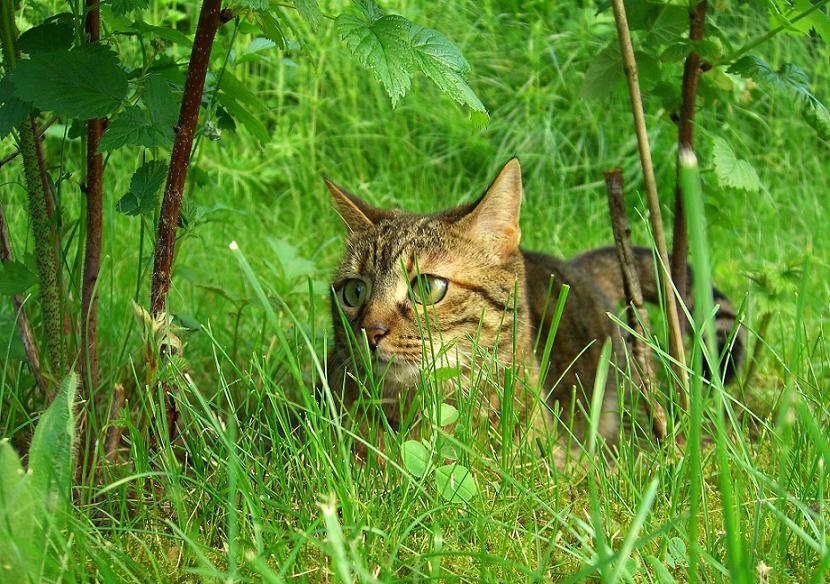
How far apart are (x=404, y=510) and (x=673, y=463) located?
561mm

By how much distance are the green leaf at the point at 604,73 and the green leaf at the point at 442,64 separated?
2.40ft

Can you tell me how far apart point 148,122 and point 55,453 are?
643mm

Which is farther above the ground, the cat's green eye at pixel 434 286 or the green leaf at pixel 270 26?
the green leaf at pixel 270 26

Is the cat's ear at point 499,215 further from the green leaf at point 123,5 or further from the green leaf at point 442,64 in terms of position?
the green leaf at point 123,5

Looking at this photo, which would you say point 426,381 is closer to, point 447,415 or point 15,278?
point 447,415

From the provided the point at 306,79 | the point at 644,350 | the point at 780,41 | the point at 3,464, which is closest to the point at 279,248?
the point at 644,350

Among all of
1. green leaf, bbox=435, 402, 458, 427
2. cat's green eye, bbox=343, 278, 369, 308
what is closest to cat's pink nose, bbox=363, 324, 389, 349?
cat's green eye, bbox=343, 278, 369, 308

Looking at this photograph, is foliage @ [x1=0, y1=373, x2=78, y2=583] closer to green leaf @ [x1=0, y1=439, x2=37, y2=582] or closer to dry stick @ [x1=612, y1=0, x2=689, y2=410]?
green leaf @ [x1=0, y1=439, x2=37, y2=582]

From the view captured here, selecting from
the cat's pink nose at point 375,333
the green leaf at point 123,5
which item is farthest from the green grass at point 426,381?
the green leaf at point 123,5

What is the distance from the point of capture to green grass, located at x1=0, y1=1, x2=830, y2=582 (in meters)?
1.35

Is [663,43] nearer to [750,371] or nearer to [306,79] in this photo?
[750,371]

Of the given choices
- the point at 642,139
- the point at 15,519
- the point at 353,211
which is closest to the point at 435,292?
the point at 353,211

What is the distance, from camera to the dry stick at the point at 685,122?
2170 mm

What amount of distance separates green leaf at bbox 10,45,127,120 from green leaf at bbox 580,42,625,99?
112 cm
